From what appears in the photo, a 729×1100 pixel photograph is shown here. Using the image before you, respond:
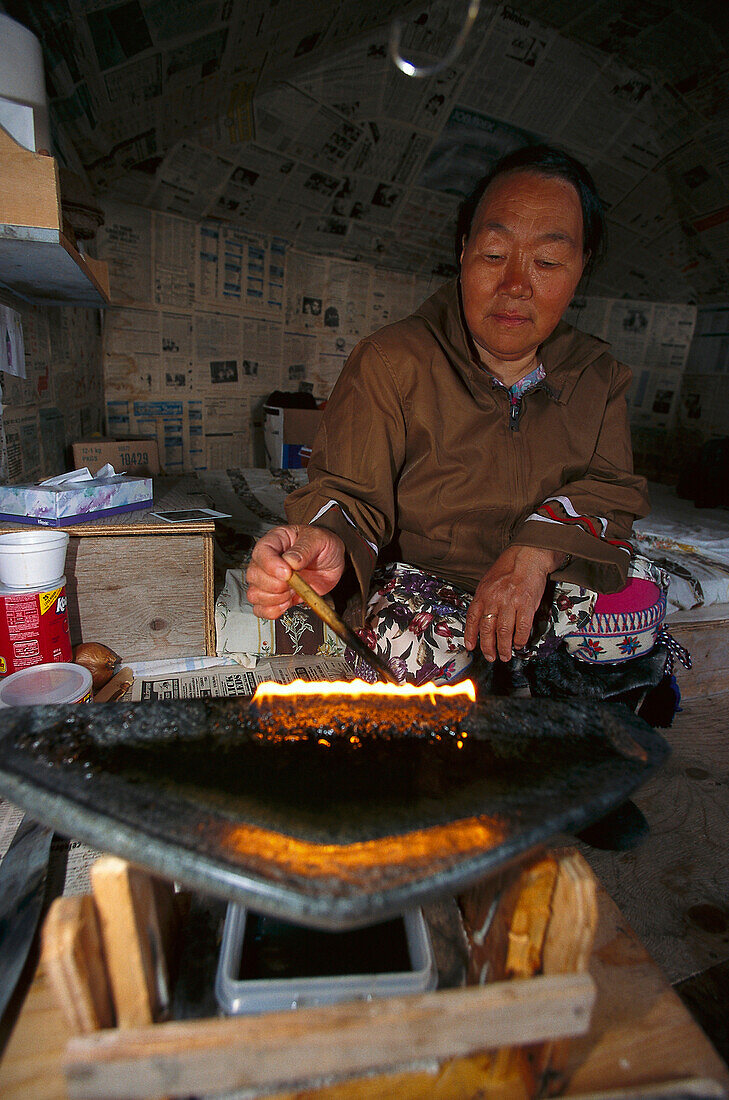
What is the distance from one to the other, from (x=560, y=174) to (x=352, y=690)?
1.07 meters

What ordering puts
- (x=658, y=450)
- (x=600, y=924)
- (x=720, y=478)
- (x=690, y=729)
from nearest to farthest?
(x=600, y=924) < (x=690, y=729) < (x=720, y=478) < (x=658, y=450)

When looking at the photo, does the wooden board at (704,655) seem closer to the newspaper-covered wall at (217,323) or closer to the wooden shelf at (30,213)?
the wooden shelf at (30,213)

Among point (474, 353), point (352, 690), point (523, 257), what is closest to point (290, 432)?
point (474, 353)

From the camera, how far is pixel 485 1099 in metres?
0.54

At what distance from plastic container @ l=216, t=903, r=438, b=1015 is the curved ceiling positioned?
6.40 ft

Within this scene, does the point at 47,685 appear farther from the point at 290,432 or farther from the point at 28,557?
the point at 290,432

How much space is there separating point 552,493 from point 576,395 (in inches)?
8.7

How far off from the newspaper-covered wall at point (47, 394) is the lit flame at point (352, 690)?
1.13 metres

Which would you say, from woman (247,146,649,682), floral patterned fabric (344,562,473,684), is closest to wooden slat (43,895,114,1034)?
woman (247,146,649,682)

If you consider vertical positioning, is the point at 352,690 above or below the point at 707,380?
below

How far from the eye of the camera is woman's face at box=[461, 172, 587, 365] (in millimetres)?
1117

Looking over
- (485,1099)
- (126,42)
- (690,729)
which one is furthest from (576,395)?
(126,42)

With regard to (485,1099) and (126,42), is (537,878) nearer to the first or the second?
(485,1099)

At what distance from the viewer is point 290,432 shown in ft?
9.87
